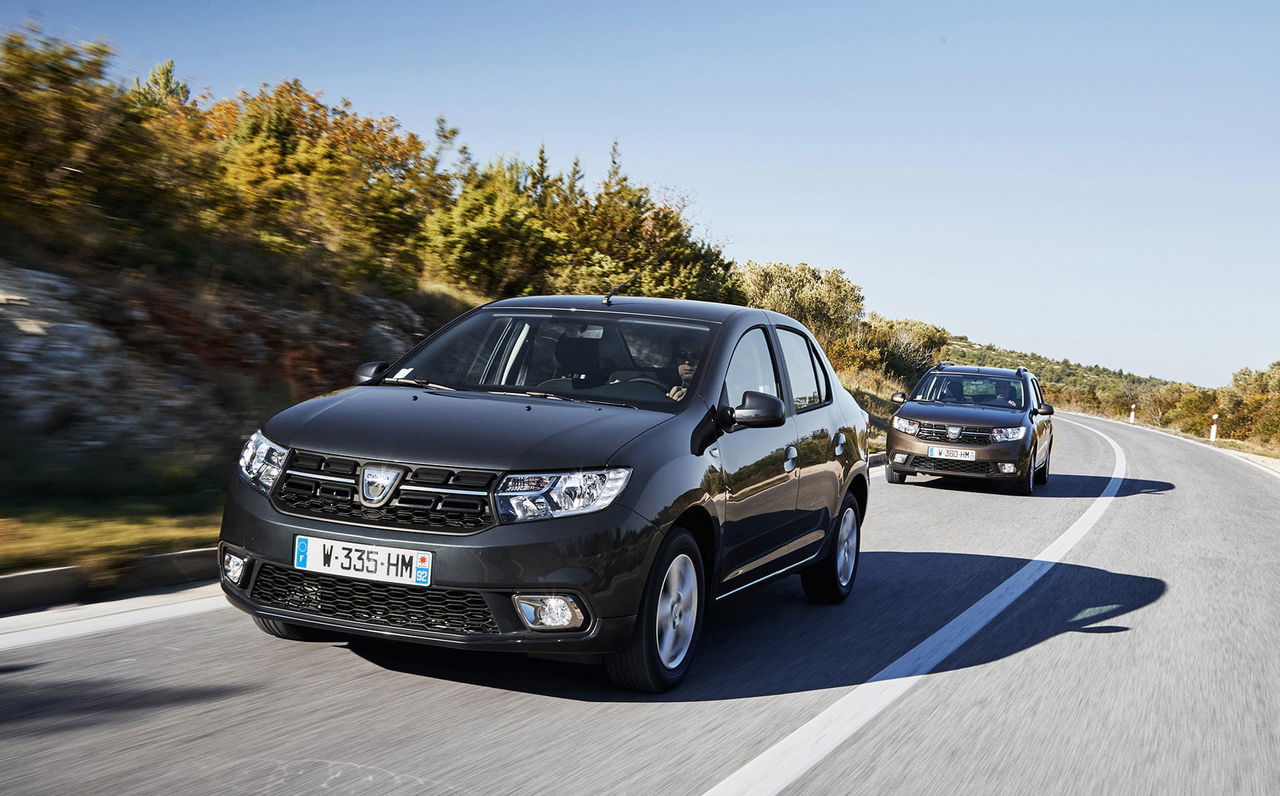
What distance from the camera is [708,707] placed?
16.2 feet

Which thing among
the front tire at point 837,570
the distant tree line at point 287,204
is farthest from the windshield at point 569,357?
the distant tree line at point 287,204

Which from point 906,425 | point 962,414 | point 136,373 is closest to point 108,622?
point 136,373

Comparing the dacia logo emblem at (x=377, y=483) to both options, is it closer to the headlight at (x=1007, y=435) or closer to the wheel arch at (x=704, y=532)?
the wheel arch at (x=704, y=532)

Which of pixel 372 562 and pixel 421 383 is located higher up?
pixel 421 383

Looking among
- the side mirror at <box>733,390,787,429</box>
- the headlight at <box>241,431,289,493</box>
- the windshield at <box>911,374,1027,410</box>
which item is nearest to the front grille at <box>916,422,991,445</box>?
the windshield at <box>911,374,1027,410</box>

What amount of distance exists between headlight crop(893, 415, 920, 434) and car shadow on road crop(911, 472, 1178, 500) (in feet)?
2.56

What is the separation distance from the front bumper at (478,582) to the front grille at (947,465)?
11436 mm

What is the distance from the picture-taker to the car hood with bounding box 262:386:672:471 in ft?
14.9

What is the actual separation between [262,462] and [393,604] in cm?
88

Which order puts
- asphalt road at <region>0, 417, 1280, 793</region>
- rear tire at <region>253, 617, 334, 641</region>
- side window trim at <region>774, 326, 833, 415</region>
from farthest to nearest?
side window trim at <region>774, 326, 833, 415</region>, rear tire at <region>253, 617, 334, 641</region>, asphalt road at <region>0, 417, 1280, 793</region>

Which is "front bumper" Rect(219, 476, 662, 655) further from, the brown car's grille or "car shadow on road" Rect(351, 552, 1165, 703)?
"car shadow on road" Rect(351, 552, 1165, 703)

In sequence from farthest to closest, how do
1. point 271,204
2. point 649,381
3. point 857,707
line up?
point 271,204
point 649,381
point 857,707

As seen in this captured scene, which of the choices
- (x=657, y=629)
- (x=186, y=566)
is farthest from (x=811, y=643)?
(x=186, y=566)

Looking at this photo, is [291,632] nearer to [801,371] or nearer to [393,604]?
[393,604]
